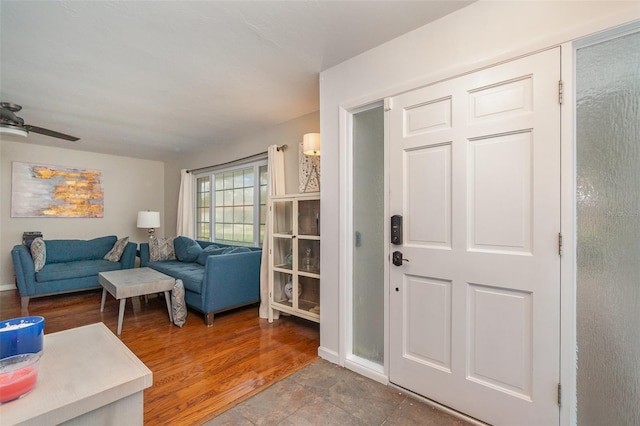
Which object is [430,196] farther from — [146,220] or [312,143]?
[146,220]

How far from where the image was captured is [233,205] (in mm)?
4723

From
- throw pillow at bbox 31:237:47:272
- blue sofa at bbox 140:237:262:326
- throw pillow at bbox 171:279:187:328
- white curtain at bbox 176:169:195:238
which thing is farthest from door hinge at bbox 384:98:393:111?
throw pillow at bbox 31:237:47:272

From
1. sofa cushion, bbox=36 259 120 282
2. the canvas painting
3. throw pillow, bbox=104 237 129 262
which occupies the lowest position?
sofa cushion, bbox=36 259 120 282

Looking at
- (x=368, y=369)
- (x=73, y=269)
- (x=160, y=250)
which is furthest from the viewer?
(x=160, y=250)

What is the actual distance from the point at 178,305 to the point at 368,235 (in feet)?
7.31

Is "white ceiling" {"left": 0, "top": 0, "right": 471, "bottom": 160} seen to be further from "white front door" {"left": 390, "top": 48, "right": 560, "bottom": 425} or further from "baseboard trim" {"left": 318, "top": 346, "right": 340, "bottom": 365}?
"baseboard trim" {"left": 318, "top": 346, "right": 340, "bottom": 365}

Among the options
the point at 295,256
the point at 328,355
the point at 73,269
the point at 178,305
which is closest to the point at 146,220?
the point at 73,269

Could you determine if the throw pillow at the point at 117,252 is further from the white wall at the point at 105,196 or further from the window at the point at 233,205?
the window at the point at 233,205

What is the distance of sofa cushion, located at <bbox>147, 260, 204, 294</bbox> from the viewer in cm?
324

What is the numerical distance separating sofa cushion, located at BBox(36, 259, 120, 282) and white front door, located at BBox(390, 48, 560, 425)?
446 cm

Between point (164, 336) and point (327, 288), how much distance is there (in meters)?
1.72

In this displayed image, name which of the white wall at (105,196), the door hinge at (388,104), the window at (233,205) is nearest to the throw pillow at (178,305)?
the window at (233,205)

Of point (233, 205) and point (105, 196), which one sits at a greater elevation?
point (105, 196)

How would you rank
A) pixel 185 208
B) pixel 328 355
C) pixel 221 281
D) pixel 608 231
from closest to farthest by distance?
pixel 608 231 → pixel 328 355 → pixel 221 281 → pixel 185 208
